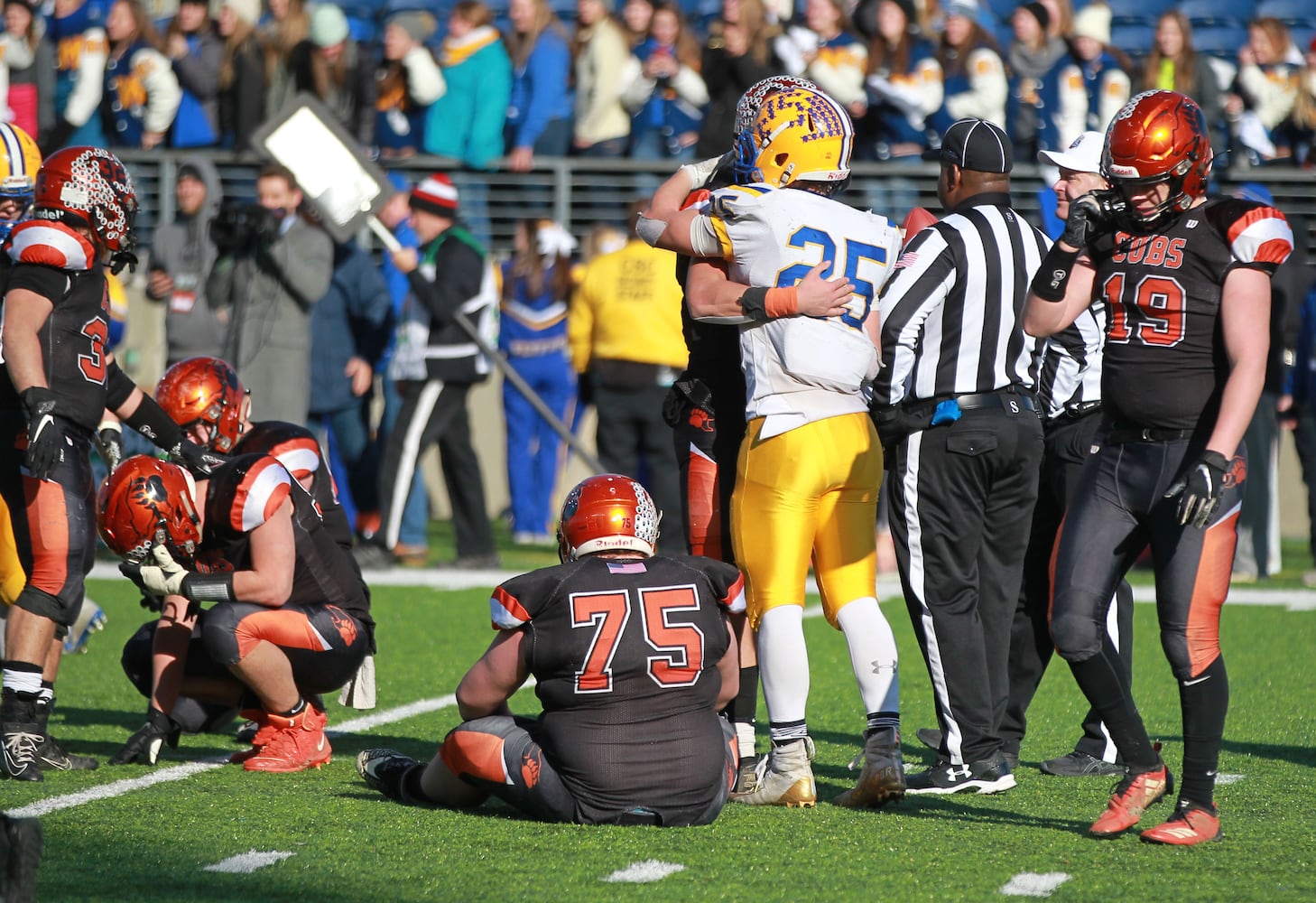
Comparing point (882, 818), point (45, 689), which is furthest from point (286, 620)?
point (882, 818)

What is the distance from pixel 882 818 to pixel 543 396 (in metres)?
8.04

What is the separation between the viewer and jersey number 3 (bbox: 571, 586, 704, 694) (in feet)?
14.6

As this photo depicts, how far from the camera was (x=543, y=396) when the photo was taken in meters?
12.6

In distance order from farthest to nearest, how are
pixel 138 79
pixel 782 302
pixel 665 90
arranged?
1. pixel 138 79
2. pixel 665 90
3. pixel 782 302

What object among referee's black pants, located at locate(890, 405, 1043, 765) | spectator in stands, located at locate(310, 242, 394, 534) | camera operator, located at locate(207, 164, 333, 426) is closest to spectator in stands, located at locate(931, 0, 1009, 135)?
spectator in stands, located at locate(310, 242, 394, 534)

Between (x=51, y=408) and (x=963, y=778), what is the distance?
9.53ft

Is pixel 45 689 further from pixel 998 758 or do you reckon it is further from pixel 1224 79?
pixel 1224 79

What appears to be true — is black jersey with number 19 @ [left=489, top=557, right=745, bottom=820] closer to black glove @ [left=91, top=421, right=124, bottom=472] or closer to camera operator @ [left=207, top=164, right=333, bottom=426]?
black glove @ [left=91, top=421, right=124, bottom=472]

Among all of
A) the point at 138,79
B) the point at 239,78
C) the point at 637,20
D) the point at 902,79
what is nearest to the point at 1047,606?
the point at 902,79

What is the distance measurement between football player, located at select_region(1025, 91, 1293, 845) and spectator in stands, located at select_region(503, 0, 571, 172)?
9.35 m

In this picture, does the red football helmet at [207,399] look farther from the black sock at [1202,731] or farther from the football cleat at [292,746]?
the black sock at [1202,731]

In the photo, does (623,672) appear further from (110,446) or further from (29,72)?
(29,72)

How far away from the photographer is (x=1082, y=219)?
444cm

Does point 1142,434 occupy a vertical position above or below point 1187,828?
above
